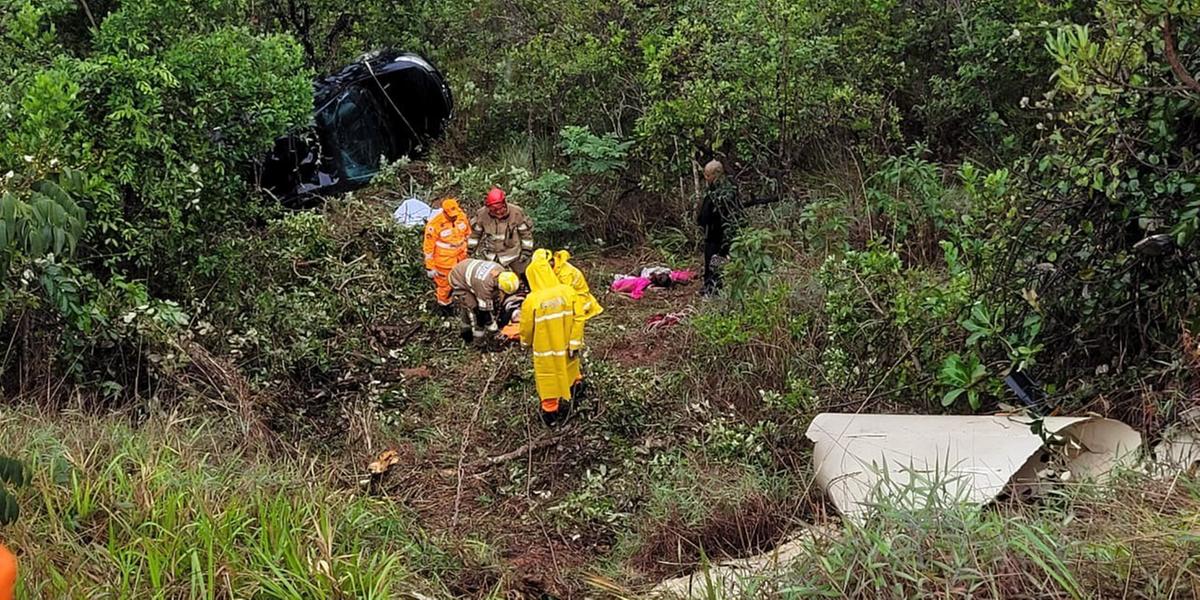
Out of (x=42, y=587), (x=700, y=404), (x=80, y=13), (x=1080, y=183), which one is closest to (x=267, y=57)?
(x=80, y=13)

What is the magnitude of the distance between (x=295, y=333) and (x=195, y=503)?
3.11 meters

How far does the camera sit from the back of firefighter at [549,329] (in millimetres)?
5965

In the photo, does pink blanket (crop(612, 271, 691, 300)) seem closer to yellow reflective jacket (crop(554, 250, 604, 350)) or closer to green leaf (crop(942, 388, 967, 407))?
yellow reflective jacket (crop(554, 250, 604, 350))

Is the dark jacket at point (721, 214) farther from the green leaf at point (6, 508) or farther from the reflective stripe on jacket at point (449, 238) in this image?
the green leaf at point (6, 508)

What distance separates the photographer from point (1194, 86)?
154 inches

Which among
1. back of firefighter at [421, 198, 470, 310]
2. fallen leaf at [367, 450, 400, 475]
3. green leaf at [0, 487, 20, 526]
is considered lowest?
fallen leaf at [367, 450, 400, 475]

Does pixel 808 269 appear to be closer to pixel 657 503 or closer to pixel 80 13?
pixel 657 503

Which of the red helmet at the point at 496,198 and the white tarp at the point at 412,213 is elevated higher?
the red helmet at the point at 496,198

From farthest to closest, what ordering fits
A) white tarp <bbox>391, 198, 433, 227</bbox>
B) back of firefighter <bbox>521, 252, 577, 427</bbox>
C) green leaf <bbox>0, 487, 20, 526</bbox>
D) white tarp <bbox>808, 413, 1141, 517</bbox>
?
white tarp <bbox>391, 198, 433, 227</bbox> → back of firefighter <bbox>521, 252, 577, 427</bbox> → white tarp <bbox>808, 413, 1141, 517</bbox> → green leaf <bbox>0, 487, 20, 526</bbox>

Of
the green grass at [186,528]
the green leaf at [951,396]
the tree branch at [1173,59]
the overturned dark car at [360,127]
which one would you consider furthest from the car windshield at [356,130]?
the tree branch at [1173,59]

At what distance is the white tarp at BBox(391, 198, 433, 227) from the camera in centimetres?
934

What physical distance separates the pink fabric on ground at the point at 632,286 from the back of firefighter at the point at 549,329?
108 inches

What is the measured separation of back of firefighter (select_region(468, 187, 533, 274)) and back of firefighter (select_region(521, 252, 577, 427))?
2.01m

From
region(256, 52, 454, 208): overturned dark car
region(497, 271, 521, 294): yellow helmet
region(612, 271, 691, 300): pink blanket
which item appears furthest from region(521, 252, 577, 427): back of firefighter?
region(256, 52, 454, 208): overturned dark car
